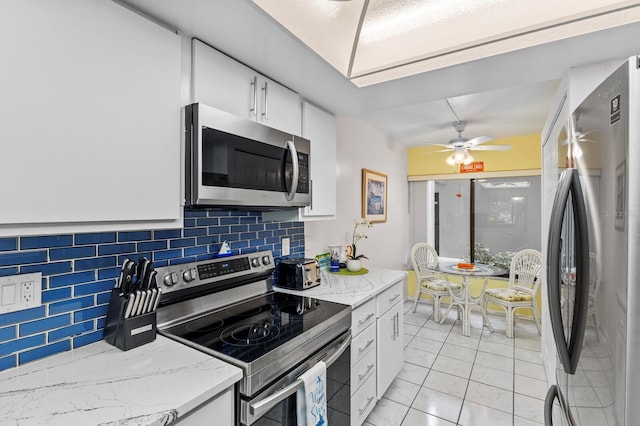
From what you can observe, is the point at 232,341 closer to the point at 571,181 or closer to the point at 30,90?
Result: the point at 30,90

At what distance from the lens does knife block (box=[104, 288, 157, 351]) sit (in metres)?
1.20

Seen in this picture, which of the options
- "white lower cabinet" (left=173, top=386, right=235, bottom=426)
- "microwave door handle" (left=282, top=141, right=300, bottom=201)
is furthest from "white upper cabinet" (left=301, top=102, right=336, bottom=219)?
"white lower cabinet" (left=173, top=386, right=235, bottom=426)

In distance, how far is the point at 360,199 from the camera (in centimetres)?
346

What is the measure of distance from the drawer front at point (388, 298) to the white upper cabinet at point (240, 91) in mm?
1271

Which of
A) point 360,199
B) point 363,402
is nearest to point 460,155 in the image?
point 360,199

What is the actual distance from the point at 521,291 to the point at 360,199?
2260 millimetres

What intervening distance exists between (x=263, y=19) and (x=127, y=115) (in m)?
0.64

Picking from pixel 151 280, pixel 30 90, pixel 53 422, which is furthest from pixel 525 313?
pixel 30 90

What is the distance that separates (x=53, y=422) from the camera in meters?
0.80

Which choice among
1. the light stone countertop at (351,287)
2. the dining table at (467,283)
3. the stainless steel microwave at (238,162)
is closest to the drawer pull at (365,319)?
the light stone countertop at (351,287)

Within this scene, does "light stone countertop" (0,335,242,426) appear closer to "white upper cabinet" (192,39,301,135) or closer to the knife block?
the knife block

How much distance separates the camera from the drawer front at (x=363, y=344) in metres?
1.81

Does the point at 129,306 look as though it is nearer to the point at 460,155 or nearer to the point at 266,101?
the point at 266,101

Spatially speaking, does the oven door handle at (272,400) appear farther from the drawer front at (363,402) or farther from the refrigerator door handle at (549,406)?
the refrigerator door handle at (549,406)
